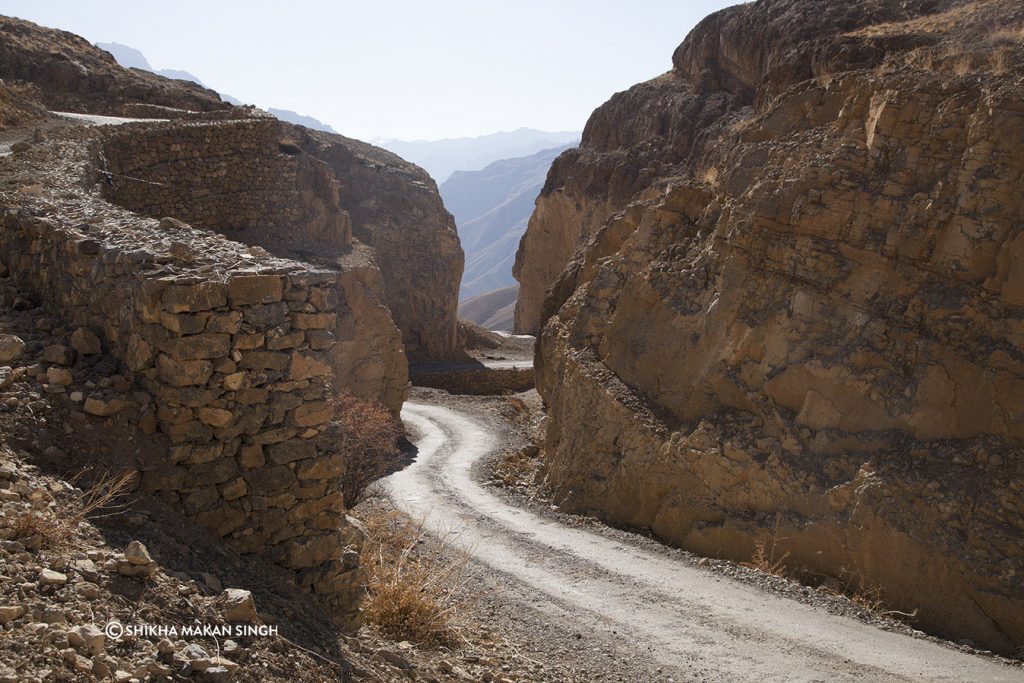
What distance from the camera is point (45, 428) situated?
530 cm

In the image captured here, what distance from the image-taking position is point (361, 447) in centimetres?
1525

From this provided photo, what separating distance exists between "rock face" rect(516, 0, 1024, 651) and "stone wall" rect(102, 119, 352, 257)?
771cm

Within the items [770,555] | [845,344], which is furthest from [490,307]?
[770,555]

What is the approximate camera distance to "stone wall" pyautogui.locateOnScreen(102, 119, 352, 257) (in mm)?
15211

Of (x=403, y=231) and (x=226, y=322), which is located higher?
(x=226, y=322)

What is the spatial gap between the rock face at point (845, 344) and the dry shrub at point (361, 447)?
12.1 feet

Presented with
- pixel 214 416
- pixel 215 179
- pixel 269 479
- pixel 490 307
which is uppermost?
pixel 215 179

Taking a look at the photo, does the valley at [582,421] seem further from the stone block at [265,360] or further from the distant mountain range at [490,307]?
the distant mountain range at [490,307]

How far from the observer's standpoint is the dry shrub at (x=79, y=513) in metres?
4.34

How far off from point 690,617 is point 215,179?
13470 millimetres

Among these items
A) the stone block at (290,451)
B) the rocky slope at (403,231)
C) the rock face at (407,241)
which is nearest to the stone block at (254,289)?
the stone block at (290,451)

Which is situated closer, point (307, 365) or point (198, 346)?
point (198, 346)

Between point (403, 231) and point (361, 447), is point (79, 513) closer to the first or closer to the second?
point (361, 447)

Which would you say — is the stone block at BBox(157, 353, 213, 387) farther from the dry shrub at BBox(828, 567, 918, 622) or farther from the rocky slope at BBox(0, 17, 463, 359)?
the rocky slope at BBox(0, 17, 463, 359)
